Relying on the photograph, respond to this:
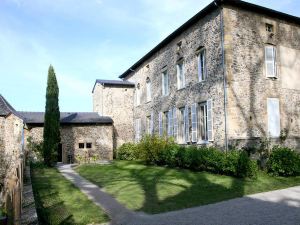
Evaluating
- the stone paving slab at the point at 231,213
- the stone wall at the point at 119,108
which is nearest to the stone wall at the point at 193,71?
the stone wall at the point at 119,108

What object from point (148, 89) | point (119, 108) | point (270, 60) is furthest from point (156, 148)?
point (119, 108)

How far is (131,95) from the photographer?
25703 mm

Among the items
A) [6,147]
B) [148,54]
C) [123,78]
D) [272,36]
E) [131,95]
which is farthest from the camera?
[123,78]

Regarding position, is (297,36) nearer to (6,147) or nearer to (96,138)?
(96,138)

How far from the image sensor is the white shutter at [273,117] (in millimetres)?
14633

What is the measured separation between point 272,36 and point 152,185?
987 centimetres

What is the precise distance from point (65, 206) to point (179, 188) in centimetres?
361

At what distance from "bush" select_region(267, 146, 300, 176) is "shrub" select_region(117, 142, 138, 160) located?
1137cm

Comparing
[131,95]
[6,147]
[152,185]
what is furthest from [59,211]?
[131,95]

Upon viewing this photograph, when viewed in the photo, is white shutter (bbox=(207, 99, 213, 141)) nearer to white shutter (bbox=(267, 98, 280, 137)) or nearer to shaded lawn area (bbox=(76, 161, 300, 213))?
shaded lawn area (bbox=(76, 161, 300, 213))

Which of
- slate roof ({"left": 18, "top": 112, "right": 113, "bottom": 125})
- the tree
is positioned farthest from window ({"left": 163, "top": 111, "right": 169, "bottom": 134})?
the tree

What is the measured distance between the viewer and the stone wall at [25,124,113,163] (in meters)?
21.8

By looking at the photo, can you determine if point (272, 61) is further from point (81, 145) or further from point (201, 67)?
point (81, 145)

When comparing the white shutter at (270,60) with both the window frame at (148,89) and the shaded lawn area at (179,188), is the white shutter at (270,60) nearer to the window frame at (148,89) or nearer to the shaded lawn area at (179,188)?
the shaded lawn area at (179,188)
